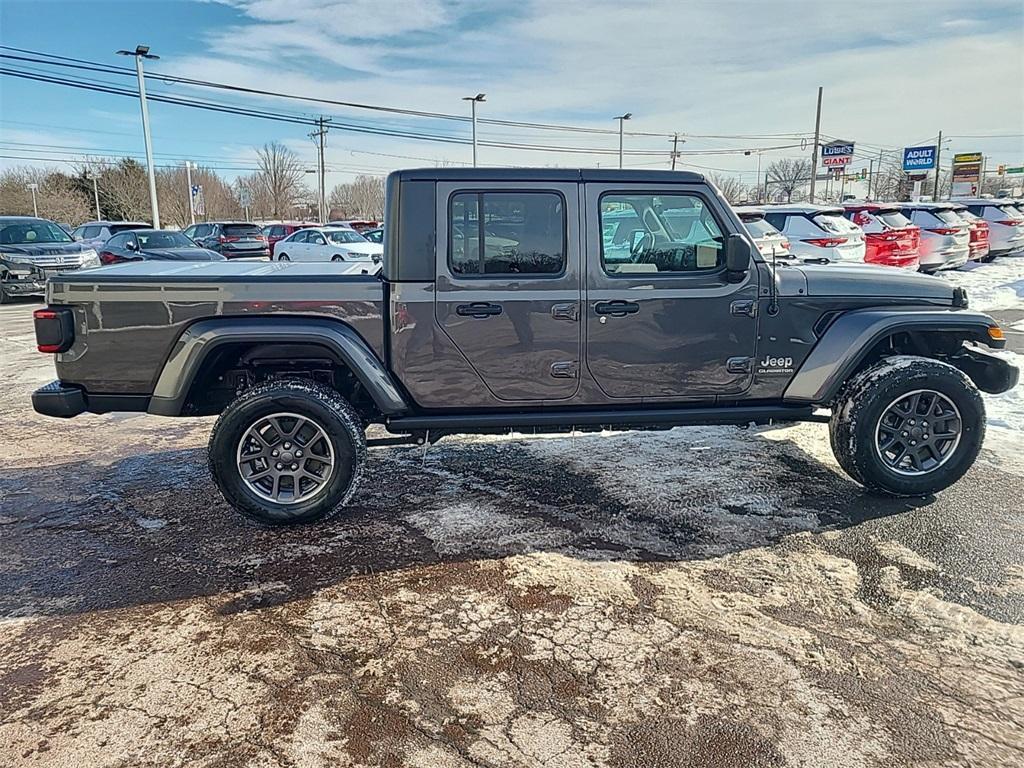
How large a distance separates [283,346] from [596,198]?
6.74 ft

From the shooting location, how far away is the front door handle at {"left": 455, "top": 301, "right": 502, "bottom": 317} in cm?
408

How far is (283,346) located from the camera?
13.8 feet

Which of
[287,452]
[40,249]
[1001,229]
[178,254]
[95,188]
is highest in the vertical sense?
[95,188]

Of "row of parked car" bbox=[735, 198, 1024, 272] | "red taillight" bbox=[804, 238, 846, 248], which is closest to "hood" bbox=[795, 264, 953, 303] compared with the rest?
"row of parked car" bbox=[735, 198, 1024, 272]

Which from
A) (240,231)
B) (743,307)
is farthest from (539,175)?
(240,231)

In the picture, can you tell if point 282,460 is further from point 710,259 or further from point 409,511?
point 710,259

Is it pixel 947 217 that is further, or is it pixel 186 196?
pixel 186 196

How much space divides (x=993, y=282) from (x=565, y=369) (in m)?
15.5

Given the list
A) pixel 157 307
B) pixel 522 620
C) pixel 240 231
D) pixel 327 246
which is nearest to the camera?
pixel 522 620

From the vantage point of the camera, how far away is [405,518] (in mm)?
4301

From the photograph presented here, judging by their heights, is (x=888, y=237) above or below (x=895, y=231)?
below

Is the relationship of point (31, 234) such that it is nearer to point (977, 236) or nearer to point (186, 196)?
point (977, 236)

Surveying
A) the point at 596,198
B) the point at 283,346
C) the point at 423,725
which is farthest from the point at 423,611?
the point at 596,198

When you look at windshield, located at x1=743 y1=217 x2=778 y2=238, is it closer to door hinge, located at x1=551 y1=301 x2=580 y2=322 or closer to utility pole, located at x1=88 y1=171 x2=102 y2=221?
door hinge, located at x1=551 y1=301 x2=580 y2=322
